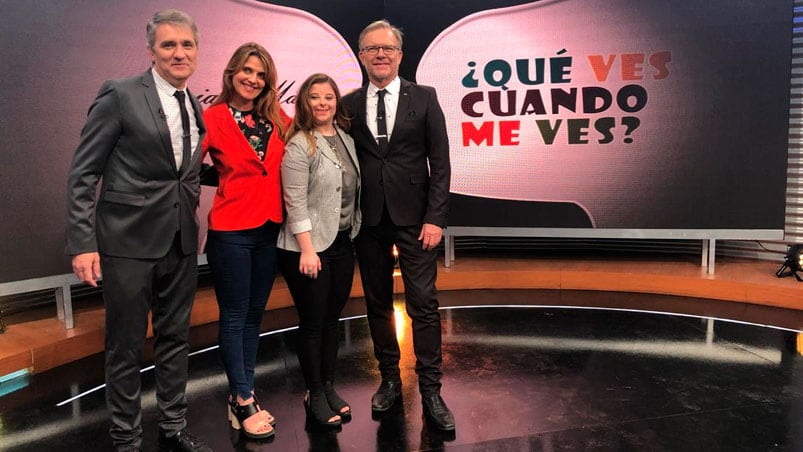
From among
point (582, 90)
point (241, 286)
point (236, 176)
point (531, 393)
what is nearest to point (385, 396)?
point (531, 393)

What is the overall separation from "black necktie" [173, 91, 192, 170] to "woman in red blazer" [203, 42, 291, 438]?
12 centimetres

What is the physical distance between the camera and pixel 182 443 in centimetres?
238

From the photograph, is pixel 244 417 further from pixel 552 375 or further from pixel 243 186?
pixel 552 375

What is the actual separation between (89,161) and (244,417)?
1.20 meters

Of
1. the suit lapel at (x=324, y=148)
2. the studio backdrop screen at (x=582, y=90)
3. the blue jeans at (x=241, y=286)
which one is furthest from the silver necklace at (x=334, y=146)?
the studio backdrop screen at (x=582, y=90)

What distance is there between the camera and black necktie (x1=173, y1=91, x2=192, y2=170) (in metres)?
2.21

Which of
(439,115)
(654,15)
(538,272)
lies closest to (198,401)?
(439,115)

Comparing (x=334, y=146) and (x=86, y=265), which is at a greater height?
(x=334, y=146)

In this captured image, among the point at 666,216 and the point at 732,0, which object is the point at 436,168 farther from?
the point at 732,0

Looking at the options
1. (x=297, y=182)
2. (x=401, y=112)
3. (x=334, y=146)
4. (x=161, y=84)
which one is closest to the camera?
(x=161, y=84)

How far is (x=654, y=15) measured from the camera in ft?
15.2

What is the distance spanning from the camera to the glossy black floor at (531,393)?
98.1 inches

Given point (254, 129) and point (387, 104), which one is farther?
point (387, 104)

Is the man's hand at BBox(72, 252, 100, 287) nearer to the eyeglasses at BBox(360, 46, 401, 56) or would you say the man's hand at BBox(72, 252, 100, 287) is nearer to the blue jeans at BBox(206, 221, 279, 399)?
the blue jeans at BBox(206, 221, 279, 399)
